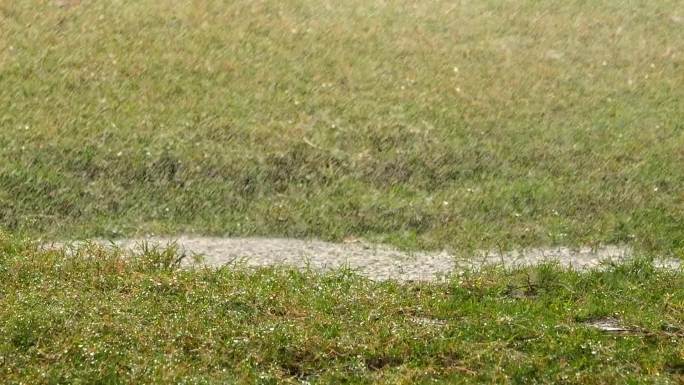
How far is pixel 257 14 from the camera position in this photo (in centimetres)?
1433

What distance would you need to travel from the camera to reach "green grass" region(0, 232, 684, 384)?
5.75m

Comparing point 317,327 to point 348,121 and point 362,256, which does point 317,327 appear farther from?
point 348,121

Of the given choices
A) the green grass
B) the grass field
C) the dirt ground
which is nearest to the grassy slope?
the grass field

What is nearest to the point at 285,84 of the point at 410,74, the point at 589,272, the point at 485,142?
the point at 410,74

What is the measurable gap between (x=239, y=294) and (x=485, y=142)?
538 centimetres

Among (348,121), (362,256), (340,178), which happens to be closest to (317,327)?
(362,256)

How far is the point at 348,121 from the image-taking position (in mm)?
11883

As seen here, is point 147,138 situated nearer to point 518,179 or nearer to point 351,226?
point 351,226

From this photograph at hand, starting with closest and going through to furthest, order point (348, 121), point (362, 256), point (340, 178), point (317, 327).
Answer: point (317, 327), point (362, 256), point (340, 178), point (348, 121)

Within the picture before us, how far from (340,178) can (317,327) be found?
4.44 meters

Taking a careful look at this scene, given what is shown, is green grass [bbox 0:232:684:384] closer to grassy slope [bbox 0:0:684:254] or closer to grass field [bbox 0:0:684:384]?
grass field [bbox 0:0:684:384]

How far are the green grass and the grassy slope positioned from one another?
1919mm

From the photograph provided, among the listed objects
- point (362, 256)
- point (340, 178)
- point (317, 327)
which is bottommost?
point (340, 178)

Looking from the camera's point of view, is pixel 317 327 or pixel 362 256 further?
pixel 362 256
